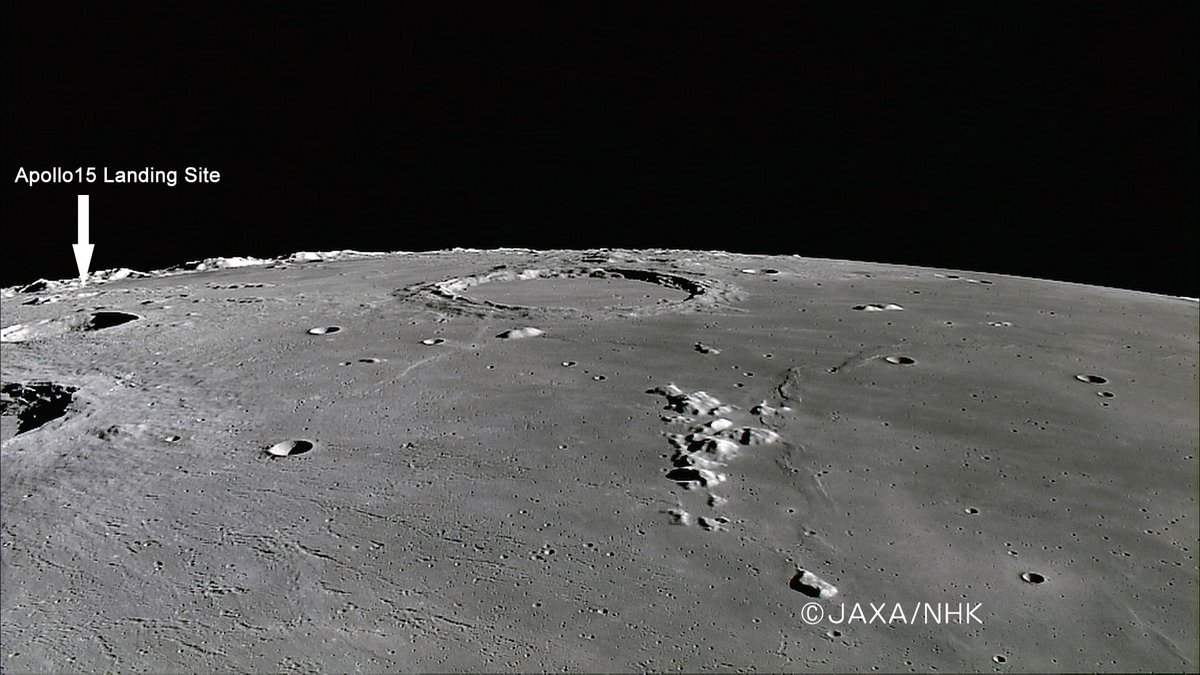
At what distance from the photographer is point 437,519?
11.9ft

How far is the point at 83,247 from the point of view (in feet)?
27.2

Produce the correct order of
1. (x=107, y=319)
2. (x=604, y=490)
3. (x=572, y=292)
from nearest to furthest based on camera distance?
(x=604, y=490) < (x=107, y=319) < (x=572, y=292)

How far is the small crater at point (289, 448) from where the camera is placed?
424 cm

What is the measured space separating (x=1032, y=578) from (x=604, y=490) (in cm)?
152

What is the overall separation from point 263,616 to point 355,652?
1.28 ft

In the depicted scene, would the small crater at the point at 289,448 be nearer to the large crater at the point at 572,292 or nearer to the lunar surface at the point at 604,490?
the lunar surface at the point at 604,490

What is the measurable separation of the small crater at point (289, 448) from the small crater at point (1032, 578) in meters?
2.85

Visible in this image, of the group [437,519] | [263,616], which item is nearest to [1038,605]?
[437,519]

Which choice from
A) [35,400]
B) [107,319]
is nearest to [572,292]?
[107,319]

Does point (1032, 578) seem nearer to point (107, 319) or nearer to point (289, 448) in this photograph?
point (289, 448)

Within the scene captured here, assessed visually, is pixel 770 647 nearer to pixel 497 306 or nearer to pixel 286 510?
pixel 286 510

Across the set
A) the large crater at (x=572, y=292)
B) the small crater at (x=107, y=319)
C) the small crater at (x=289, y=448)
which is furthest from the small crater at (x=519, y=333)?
the small crater at (x=107, y=319)

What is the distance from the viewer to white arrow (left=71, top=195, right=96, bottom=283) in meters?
8.09

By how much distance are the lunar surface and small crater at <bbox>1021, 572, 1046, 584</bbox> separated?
0.11 feet
